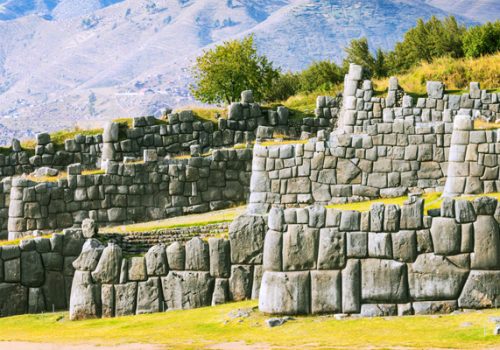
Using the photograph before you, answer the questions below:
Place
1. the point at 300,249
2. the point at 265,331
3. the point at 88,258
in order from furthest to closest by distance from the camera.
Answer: the point at 88,258
the point at 300,249
the point at 265,331

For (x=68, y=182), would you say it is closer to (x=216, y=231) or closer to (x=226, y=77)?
(x=216, y=231)

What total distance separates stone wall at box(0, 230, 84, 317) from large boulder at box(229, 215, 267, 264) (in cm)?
515

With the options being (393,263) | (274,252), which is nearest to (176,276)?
(274,252)

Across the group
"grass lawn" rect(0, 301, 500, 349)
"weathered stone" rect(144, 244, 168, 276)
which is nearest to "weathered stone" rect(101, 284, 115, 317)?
"grass lawn" rect(0, 301, 500, 349)

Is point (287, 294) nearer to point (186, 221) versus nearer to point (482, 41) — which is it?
point (186, 221)

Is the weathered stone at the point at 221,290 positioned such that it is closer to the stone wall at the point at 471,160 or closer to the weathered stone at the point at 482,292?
the weathered stone at the point at 482,292

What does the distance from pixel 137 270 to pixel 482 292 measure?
763 cm

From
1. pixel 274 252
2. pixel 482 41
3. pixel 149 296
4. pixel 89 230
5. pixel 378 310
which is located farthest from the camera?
pixel 482 41

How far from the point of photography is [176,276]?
2697cm

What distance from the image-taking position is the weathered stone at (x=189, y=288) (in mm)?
26922

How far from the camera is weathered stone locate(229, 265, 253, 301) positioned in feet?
88.0

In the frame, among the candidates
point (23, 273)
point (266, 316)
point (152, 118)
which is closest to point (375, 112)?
point (152, 118)

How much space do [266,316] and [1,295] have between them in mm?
8231

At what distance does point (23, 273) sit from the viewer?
29.9 metres
